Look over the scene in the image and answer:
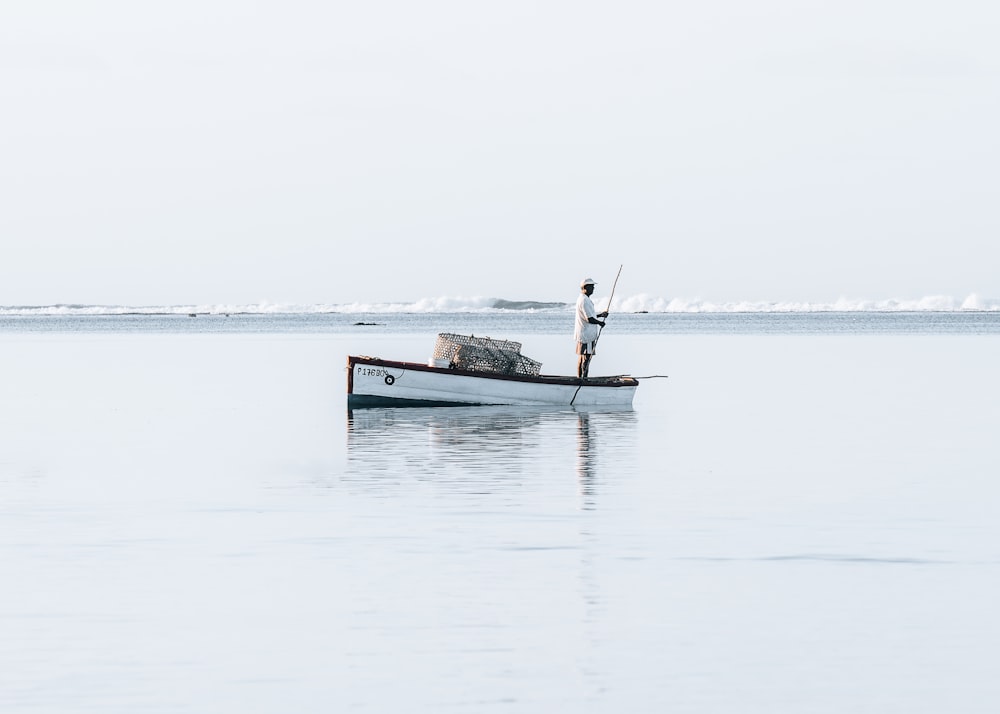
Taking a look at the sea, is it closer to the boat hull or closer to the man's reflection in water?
the man's reflection in water

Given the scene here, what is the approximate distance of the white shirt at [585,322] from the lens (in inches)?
1190

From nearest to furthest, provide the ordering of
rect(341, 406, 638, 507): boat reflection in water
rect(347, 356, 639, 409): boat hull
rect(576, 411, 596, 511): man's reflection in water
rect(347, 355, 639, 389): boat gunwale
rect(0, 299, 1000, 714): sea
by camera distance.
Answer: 1. rect(0, 299, 1000, 714): sea
2. rect(576, 411, 596, 511): man's reflection in water
3. rect(341, 406, 638, 507): boat reflection in water
4. rect(347, 355, 639, 389): boat gunwale
5. rect(347, 356, 639, 409): boat hull

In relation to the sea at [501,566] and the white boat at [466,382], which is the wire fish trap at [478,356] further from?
the sea at [501,566]

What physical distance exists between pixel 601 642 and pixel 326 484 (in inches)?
368

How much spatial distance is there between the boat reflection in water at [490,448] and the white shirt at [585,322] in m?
1.65

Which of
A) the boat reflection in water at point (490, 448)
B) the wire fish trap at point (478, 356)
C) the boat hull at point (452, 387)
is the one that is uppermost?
the wire fish trap at point (478, 356)

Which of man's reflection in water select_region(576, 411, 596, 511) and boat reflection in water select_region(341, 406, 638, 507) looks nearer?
man's reflection in water select_region(576, 411, 596, 511)

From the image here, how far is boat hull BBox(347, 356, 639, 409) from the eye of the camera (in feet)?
104

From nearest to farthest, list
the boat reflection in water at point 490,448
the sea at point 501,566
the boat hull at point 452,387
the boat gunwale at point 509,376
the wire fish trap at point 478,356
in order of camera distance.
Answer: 1. the sea at point 501,566
2. the boat reflection in water at point 490,448
3. the boat gunwale at point 509,376
4. the boat hull at point 452,387
5. the wire fish trap at point 478,356

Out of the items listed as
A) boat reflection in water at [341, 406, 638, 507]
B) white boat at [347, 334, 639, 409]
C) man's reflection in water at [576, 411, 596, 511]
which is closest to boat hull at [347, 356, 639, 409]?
white boat at [347, 334, 639, 409]

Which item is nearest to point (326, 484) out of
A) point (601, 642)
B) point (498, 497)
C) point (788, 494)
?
point (498, 497)

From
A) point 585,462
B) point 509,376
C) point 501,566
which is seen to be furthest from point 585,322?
point 501,566

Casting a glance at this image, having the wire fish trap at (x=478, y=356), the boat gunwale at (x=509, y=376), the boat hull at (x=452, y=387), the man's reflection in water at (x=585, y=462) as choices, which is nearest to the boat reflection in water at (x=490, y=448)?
the man's reflection in water at (x=585, y=462)

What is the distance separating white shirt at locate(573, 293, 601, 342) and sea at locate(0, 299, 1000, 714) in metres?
2.35
